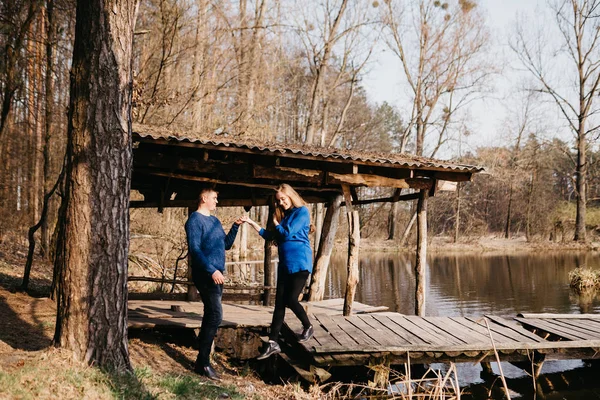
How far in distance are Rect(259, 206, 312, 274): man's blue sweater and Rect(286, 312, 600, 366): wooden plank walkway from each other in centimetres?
122

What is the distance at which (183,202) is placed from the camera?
11.0 m

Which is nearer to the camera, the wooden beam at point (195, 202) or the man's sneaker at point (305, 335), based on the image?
the man's sneaker at point (305, 335)

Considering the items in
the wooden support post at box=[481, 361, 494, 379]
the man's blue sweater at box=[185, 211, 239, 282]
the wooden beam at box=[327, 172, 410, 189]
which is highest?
the wooden beam at box=[327, 172, 410, 189]

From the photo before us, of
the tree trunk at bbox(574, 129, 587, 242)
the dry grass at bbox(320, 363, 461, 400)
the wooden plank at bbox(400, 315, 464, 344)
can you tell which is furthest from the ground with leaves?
the tree trunk at bbox(574, 129, 587, 242)

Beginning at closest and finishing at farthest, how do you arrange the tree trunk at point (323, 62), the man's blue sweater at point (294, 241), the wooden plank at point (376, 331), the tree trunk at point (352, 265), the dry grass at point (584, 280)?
the man's blue sweater at point (294, 241) → the wooden plank at point (376, 331) → the tree trunk at point (352, 265) → the dry grass at point (584, 280) → the tree trunk at point (323, 62)

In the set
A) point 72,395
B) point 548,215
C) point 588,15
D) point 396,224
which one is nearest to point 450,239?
point 396,224

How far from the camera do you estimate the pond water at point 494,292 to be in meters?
8.75

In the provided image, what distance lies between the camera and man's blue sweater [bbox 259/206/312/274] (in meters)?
6.33

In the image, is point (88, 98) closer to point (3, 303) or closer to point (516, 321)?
point (3, 303)

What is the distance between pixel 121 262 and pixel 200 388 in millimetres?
1477

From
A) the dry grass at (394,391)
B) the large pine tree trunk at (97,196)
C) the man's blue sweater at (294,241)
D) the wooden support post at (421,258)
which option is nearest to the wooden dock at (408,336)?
the dry grass at (394,391)

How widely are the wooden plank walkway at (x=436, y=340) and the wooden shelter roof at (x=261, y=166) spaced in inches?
95.2

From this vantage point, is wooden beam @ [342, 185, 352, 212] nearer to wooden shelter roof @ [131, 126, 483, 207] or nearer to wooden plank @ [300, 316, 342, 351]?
wooden shelter roof @ [131, 126, 483, 207]

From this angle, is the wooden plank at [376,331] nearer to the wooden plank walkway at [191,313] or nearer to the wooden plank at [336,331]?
the wooden plank at [336,331]
